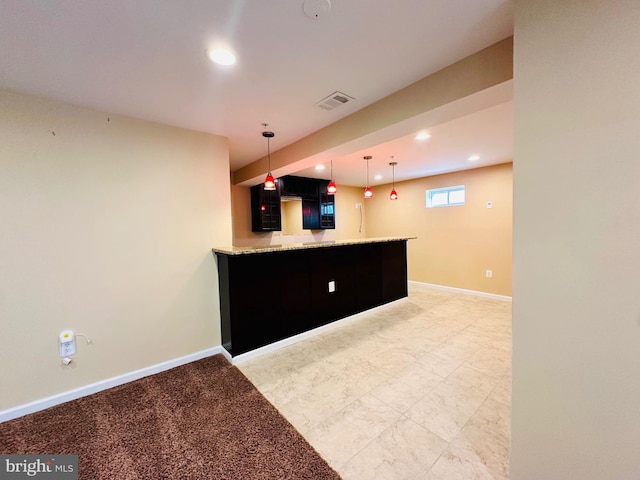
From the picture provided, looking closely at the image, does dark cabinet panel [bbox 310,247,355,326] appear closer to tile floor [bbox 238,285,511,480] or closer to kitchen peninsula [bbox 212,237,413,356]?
kitchen peninsula [bbox 212,237,413,356]

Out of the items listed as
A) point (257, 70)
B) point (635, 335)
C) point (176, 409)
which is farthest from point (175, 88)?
point (635, 335)

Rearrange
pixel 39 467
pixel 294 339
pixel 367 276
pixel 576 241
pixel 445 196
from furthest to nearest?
pixel 445 196
pixel 367 276
pixel 294 339
pixel 39 467
pixel 576 241

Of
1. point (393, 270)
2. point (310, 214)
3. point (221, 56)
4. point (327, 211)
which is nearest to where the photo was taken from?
point (221, 56)

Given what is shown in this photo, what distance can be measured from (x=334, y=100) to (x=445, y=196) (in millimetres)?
4098

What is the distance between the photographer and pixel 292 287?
302 cm

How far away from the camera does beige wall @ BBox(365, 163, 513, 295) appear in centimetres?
456

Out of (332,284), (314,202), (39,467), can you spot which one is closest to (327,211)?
(314,202)

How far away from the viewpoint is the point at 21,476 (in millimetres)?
1436

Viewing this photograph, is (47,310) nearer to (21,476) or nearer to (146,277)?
(146,277)

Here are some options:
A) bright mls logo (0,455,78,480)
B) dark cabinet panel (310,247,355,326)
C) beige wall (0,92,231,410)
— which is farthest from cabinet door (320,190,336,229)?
bright mls logo (0,455,78,480)

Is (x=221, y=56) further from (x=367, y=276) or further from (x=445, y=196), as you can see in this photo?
(x=445, y=196)

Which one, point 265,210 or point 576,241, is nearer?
point 576,241

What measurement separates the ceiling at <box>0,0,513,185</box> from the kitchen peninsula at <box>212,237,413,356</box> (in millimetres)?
1440

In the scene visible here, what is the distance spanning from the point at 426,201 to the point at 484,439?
4.78 meters
